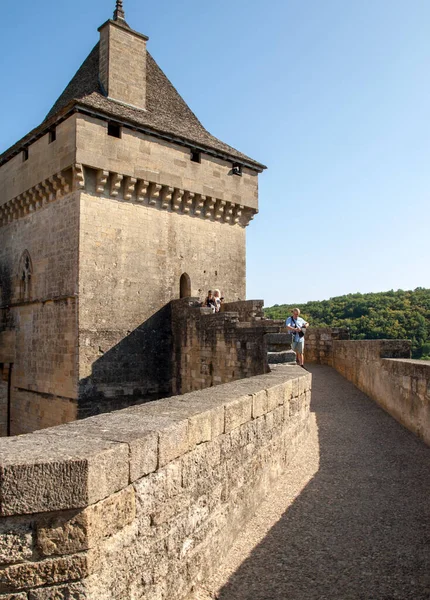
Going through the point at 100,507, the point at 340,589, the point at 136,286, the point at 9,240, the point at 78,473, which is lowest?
the point at 340,589

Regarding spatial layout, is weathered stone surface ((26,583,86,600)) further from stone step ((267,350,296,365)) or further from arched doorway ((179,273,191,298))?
arched doorway ((179,273,191,298))

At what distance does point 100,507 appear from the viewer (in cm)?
247

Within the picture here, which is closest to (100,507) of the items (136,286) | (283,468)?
(283,468)

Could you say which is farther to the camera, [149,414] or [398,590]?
[149,414]

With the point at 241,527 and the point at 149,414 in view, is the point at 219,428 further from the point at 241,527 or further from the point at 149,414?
the point at 241,527

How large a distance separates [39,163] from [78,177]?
197 centimetres

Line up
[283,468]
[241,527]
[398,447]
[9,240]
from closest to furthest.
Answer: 1. [241,527]
2. [283,468]
3. [398,447]
4. [9,240]

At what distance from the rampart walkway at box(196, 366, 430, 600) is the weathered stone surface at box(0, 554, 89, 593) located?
1.29 meters

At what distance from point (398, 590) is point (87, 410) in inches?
369

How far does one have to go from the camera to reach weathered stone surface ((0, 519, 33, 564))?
2230mm

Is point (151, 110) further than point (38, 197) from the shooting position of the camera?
Yes

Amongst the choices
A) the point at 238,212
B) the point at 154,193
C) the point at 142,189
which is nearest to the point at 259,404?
the point at 142,189

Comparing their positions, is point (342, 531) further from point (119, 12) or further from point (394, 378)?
point (119, 12)

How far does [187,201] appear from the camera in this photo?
14.0m
